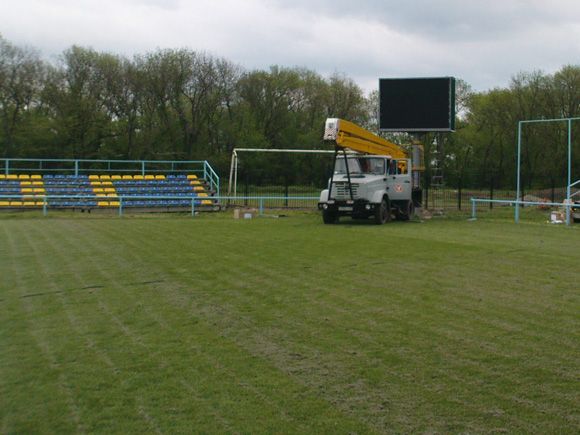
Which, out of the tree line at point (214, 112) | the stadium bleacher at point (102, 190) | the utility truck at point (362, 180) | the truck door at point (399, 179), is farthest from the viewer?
the tree line at point (214, 112)

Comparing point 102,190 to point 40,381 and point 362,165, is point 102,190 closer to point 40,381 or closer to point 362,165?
point 362,165

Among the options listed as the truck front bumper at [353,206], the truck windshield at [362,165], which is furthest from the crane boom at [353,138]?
the truck front bumper at [353,206]

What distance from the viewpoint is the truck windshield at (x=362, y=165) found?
2128cm

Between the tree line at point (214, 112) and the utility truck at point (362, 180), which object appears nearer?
the utility truck at point (362, 180)

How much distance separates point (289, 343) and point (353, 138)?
15.3 meters

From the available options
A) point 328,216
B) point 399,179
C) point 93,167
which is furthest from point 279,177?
point 93,167

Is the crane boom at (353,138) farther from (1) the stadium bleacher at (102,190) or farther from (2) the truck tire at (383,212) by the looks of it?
(1) the stadium bleacher at (102,190)

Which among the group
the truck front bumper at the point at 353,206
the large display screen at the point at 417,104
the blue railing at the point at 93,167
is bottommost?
the truck front bumper at the point at 353,206

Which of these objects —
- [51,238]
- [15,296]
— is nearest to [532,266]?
[15,296]

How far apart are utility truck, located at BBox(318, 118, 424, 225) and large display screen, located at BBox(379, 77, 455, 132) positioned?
4.92m

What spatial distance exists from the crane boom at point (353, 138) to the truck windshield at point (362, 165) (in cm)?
33

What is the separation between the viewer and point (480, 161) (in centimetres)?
5028

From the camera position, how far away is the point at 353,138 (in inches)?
807

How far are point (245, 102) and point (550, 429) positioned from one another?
169 feet
